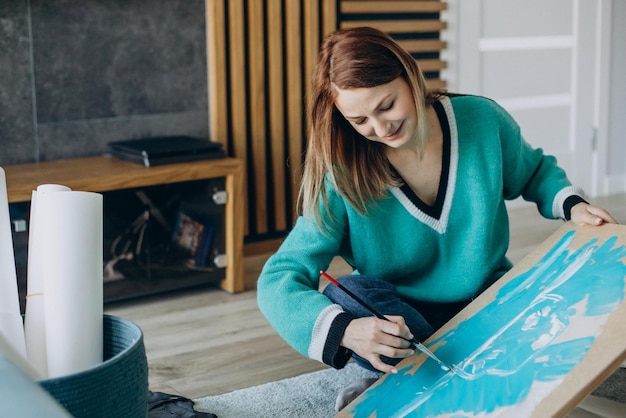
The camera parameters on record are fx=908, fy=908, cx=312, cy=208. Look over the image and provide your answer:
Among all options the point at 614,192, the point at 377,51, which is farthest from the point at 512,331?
the point at 614,192

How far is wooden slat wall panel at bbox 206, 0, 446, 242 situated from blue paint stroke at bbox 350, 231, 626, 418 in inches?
80.4

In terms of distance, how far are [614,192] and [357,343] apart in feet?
12.0

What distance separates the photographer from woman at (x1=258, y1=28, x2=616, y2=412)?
1758mm

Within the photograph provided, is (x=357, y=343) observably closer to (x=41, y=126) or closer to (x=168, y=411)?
(x=168, y=411)

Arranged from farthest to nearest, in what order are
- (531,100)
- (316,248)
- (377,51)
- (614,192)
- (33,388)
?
(614,192) < (531,100) < (316,248) < (377,51) < (33,388)

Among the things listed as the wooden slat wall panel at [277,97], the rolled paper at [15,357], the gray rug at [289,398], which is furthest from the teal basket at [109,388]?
the wooden slat wall panel at [277,97]

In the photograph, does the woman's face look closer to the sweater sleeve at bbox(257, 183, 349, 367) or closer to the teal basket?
the sweater sleeve at bbox(257, 183, 349, 367)

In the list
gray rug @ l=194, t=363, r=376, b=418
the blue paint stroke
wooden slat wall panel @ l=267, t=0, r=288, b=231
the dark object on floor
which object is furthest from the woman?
wooden slat wall panel @ l=267, t=0, r=288, b=231

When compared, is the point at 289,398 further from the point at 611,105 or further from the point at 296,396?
the point at 611,105

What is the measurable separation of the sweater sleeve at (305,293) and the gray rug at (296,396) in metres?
0.43

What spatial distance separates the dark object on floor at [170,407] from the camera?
2.15 metres

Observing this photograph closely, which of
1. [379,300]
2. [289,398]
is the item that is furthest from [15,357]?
[289,398]

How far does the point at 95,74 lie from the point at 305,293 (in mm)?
1900

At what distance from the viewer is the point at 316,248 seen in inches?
75.1
